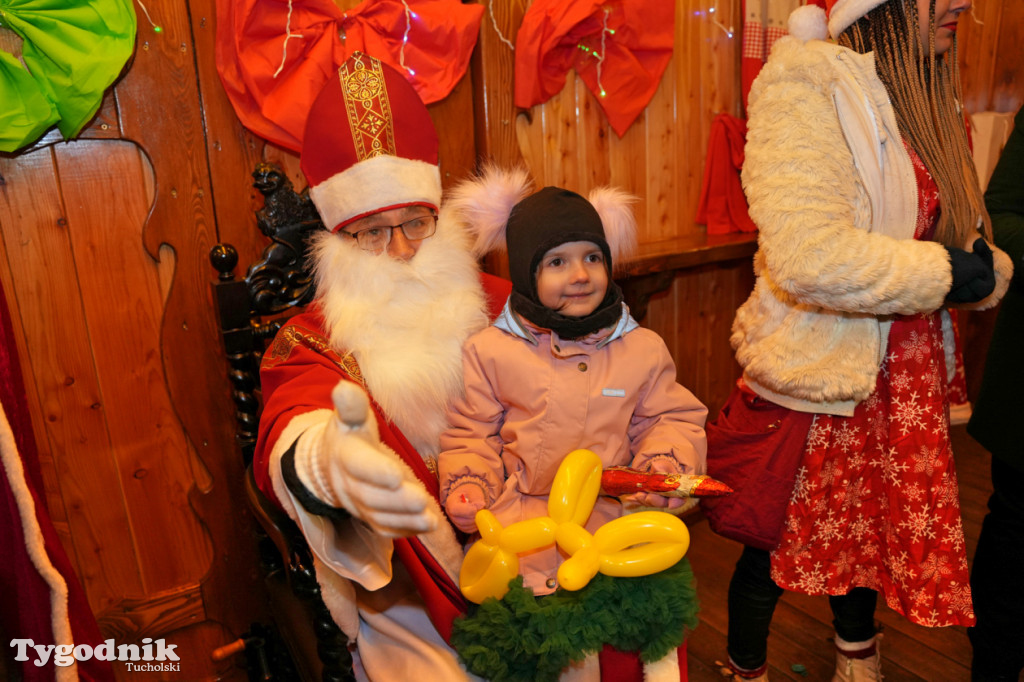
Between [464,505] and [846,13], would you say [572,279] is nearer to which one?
[464,505]

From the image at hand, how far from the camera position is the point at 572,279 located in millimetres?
1176

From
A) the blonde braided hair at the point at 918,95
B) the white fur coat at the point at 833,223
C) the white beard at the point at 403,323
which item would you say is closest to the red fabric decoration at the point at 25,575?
the white beard at the point at 403,323

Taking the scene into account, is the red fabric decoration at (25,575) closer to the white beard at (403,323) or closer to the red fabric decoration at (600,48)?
the white beard at (403,323)

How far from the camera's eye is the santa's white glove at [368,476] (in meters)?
0.72

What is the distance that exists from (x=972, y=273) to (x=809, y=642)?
1169mm

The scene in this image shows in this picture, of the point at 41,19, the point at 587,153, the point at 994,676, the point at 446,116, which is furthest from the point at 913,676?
the point at 41,19

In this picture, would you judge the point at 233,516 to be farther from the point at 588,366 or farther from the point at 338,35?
the point at 338,35

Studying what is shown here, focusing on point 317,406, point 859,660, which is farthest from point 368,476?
point 859,660

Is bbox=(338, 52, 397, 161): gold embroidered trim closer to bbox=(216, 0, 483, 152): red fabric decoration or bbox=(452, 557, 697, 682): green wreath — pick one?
bbox=(216, 0, 483, 152): red fabric decoration

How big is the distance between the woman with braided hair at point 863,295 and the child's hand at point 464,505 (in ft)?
2.11

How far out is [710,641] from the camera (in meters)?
1.90

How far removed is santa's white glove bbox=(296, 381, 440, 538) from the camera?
717 millimetres

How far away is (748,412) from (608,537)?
0.60m

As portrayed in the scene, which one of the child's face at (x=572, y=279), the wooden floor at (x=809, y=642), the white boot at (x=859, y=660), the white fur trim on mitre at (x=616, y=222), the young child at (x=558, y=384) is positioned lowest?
the wooden floor at (x=809, y=642)
